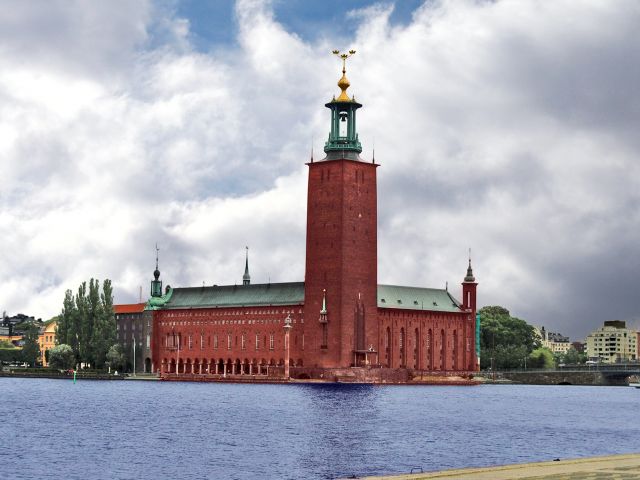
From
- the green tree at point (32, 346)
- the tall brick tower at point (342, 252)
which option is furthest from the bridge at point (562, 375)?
the green tree at point (32, 346)

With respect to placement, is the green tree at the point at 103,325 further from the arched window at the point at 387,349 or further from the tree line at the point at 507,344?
the tree line at the point at 507,344

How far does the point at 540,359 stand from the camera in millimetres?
170500

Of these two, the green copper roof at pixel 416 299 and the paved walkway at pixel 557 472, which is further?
the green copper roof at pixel 416 299

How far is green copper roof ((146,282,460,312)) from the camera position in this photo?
13838 centimetres

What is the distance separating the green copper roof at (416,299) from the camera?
142 metres

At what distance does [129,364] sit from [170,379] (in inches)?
524

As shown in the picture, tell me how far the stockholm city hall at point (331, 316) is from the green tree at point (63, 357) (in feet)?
34.1

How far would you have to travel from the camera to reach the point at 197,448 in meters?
47.1

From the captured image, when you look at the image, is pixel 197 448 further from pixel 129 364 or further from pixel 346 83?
pixel 129 364

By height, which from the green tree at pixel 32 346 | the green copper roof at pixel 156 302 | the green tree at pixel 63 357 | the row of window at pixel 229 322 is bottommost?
the green tree at pixel 63 357

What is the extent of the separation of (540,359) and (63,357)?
216 feet

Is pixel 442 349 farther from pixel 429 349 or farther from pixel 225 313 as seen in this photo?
pixel 225 313

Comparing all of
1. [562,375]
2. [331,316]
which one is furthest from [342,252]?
[562,375]

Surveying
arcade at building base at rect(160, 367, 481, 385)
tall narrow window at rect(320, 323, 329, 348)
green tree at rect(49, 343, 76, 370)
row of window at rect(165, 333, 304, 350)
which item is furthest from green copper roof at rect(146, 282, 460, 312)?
green tree at rect(49, 343, 76, 370)
